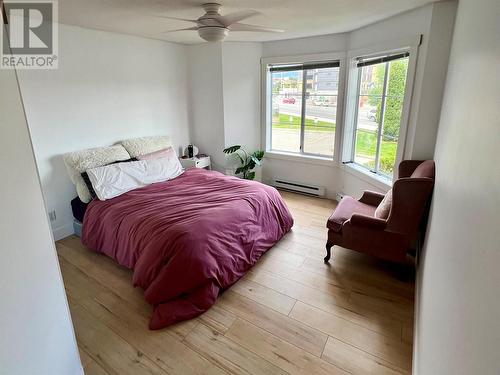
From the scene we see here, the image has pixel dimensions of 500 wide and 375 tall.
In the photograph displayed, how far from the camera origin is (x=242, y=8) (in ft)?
8.23

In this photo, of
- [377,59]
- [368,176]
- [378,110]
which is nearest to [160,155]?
[368,176]

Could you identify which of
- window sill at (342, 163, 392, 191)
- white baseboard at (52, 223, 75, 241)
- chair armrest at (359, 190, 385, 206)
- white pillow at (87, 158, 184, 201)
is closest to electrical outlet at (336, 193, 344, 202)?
window sill at (342, 163, 392, 191)

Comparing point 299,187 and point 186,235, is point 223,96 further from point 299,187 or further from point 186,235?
point 186,235

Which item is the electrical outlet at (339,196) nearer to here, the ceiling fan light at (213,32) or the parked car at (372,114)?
the parked car at (372,114)

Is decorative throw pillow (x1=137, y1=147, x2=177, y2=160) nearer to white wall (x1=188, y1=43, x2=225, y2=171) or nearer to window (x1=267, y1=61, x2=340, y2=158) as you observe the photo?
white wall (x1=188, y1=43, x2=225, y2=171)

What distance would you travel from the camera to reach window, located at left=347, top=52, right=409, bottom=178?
3125 millimetres

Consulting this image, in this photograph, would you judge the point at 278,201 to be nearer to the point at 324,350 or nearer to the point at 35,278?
the point at 324,350

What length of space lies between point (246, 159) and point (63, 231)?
106 inches

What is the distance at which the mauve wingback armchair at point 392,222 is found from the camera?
222 cm

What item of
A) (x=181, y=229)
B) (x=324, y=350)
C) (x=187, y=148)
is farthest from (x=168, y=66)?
(x=324, y=350)

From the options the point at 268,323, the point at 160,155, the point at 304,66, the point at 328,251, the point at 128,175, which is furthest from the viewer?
the point at 304,66

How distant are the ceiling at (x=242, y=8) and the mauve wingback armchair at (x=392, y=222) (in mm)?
1553

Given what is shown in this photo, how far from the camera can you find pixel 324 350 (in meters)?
1.83

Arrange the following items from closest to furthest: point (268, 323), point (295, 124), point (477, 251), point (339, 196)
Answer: point (477, 251) → point (268, 323) → point (339, 196) → point (295, 124)
